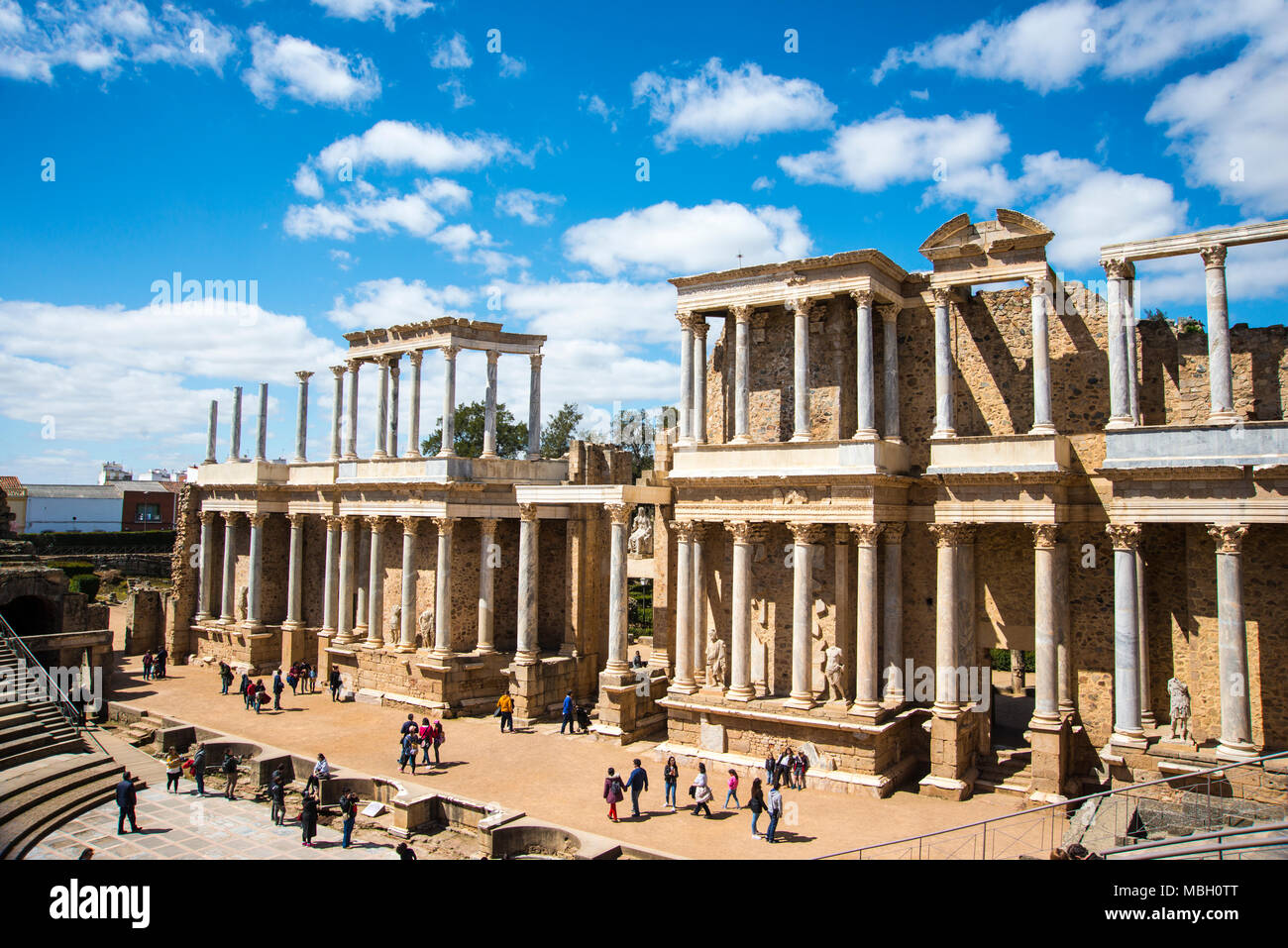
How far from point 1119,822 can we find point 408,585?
20.8m

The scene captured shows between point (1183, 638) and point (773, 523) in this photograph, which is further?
point (773, 523)

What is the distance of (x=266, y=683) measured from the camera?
101 feet

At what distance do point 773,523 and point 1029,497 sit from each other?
20.6 feet

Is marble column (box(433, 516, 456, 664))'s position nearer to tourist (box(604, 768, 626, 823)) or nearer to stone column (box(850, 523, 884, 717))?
tourist (box(604, 768, 626, 823))

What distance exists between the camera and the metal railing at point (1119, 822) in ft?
46.2

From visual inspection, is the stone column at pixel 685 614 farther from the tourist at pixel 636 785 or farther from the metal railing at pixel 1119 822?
the metal railing at pixel 1119 822

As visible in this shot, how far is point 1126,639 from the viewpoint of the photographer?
17.1m

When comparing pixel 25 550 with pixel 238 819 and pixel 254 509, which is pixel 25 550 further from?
pixel 238 819

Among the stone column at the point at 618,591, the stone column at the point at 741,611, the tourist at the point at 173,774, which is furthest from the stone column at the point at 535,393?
the tourist at the point at 173,774

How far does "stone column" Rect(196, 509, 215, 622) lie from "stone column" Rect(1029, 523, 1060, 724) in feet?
104

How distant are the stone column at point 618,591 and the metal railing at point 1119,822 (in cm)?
978

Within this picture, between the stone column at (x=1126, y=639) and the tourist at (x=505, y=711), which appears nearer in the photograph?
the stone column at (x=1126, y=639)

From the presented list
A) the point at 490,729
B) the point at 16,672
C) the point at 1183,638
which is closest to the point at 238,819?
the point at 490,729

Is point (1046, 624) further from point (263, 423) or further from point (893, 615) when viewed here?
point (263, 423)
